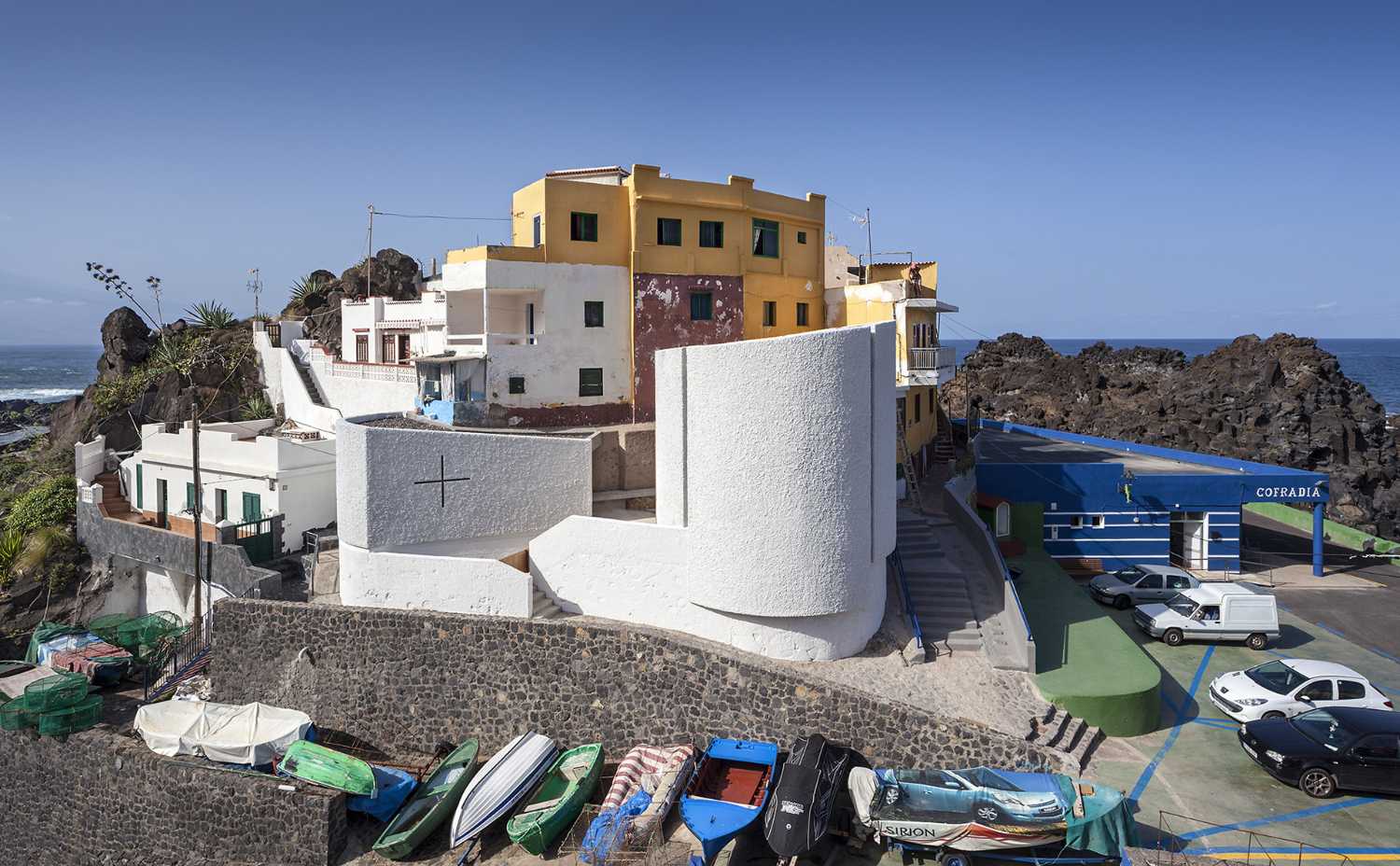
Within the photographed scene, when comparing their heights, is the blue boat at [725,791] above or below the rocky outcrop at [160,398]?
below

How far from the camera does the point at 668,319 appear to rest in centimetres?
2252

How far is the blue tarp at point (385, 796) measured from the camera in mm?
15258

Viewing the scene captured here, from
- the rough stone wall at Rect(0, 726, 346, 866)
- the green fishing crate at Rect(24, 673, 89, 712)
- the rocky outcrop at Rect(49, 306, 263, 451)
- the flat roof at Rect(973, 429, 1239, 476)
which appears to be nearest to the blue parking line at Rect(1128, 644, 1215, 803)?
the flat roof at Rect(973, 429, 1239, 476)

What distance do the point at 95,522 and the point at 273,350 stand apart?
1055cm

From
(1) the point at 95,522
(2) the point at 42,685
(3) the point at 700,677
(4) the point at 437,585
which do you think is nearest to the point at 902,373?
(3) the point at 700,677

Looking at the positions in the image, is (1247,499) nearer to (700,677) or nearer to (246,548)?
(700,677)

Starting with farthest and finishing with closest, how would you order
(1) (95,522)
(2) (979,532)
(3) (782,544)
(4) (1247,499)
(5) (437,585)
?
1. (1) (95,522)
2. (4) (1247,499)
3. (2) (979,532)
4. (5) (437,585)
5. (3) (782,544)

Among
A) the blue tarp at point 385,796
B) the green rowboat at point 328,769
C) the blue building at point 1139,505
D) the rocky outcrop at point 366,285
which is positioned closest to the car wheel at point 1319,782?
the blue building at point 1139,505

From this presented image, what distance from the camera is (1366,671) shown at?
17906 millimetres

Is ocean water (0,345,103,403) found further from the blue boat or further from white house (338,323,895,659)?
the blue boat

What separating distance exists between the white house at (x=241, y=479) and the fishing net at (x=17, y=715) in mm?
Answer: 6561

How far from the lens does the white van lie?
19141 mm

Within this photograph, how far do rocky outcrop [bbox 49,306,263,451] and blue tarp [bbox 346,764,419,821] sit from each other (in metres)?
23.1

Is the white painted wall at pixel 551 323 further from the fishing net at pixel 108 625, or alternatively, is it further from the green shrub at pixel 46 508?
the green shrub at pixel 46 508
